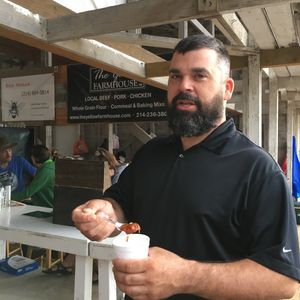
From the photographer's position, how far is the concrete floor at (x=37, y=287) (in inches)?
110

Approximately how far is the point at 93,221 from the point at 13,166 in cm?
424

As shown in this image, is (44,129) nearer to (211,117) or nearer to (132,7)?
(132,7)

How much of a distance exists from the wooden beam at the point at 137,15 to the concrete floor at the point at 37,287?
1.90 m

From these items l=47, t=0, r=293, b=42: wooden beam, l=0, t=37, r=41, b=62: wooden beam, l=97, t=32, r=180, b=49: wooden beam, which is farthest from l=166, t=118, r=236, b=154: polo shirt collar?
l=0, t=37, r=41, b=62: wooden beam

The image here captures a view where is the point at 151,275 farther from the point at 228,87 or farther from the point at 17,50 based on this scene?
the point at 17,50

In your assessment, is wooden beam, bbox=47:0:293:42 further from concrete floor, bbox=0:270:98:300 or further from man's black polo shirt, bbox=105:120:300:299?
concrete floor, bbox=0:270:98:300

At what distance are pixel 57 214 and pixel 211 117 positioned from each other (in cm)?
188

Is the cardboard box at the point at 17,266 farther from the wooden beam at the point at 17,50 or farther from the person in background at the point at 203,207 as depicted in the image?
the wooden beam at the point at 17,50

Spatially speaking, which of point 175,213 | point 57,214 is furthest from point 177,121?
point 57,214

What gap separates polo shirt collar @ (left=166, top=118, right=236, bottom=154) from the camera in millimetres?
1309

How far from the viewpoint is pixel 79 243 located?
7.95 ft

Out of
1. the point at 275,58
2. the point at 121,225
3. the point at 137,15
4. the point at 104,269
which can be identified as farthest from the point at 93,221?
the point at 275,58

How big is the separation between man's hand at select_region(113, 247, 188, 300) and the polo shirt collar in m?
0.48

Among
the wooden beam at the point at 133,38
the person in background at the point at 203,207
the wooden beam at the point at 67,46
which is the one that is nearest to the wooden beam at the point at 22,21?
the wooden beam at the point at 67,46
